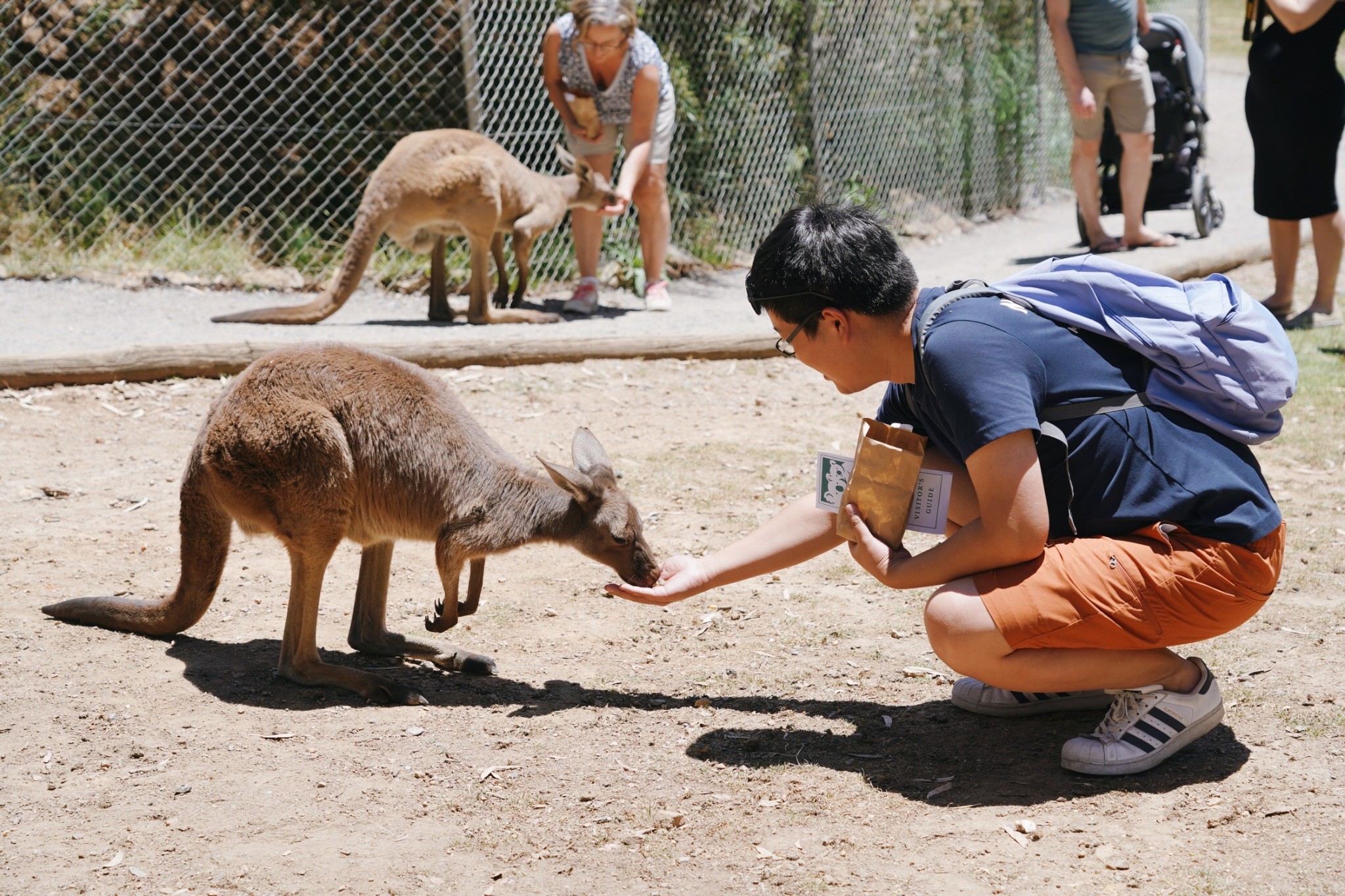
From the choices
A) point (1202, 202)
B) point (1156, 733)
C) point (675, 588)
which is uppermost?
point (1202, 202)

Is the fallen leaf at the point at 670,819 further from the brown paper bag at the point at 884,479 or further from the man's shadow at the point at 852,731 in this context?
the brown paper bag at the point at 884,479

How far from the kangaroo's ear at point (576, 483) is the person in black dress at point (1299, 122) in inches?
165

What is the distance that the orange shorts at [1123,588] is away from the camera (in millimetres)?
2391

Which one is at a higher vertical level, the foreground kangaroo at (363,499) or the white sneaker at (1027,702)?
the foreground kangaroo at (363,499)

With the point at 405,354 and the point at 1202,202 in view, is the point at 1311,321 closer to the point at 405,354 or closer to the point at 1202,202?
the point at 1202,202

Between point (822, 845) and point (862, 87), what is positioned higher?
point (862, 87)

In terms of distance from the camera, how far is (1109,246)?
7.70 m

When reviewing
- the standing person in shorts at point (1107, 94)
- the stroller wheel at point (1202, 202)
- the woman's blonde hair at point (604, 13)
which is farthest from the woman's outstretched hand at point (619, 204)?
the stroller wheel at point (1202, 202)

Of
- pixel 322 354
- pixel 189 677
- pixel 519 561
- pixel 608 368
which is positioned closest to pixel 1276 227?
pixel 608 368

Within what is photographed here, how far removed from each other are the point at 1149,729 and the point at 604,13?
4.82 metres

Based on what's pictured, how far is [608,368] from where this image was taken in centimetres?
572

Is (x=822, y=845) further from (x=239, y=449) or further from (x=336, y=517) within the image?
(x=239, y=449)

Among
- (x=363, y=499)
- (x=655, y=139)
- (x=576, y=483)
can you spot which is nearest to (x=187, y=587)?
(x=363, y=499)

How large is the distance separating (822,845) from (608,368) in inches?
141
